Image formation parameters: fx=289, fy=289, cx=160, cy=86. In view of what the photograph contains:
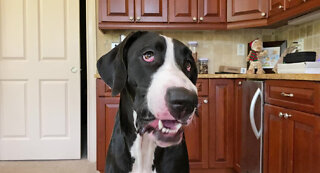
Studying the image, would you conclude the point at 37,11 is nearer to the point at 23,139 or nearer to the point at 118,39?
the point at 118,39

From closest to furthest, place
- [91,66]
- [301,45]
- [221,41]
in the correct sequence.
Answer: [301,45], [91,66], [221,41]

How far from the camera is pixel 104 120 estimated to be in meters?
2.33

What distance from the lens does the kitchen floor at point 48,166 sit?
264 centimetres

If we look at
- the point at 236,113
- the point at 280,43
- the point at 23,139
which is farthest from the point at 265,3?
the point at 23,139

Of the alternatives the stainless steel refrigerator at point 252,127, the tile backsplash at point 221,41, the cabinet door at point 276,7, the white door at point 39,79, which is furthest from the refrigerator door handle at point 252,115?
the white door at point 39,79

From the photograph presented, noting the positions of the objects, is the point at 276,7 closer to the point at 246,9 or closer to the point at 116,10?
the point at 246,9

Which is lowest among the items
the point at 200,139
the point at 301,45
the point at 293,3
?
the point at 200,139

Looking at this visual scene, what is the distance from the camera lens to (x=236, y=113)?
234cm

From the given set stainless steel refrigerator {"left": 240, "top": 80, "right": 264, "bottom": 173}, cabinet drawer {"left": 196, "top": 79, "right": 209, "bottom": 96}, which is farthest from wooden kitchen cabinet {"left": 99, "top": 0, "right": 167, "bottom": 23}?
stainless steel refrigerator {"left": 240, "top": 80, "right": 264, "bottom": 173}

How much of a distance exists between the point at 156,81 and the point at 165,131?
155 mm

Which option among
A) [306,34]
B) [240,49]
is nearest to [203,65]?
[240,49]

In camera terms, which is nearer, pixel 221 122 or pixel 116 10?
pixel 221 122

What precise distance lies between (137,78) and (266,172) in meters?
1.32

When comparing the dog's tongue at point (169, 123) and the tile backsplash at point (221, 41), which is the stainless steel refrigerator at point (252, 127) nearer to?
the tile backsplash at point (221, 41)
